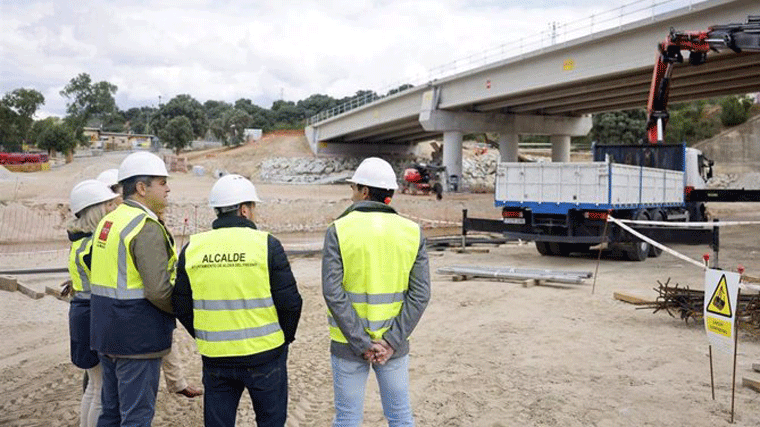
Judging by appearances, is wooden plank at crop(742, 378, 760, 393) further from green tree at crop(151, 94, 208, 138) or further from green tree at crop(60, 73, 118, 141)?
green tree at crop(151, 94, 208, 138)

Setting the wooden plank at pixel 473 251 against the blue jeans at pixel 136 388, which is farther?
the wooden plank at pixel 473 251

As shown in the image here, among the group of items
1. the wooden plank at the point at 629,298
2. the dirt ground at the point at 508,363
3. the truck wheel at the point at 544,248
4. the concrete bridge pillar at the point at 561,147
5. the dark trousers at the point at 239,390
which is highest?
the concrete bridge pillar at the point at 561,147

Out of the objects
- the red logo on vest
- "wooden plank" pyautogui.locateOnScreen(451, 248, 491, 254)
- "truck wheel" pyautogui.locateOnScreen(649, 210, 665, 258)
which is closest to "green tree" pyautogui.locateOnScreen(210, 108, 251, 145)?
"wooden plank" pyautogui.locateOnScreen(451, 248, 491, 254)

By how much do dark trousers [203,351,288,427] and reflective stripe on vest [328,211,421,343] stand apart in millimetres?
464

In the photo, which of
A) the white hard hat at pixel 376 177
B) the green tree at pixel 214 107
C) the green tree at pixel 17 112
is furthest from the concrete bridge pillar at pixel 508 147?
the green tree at pixel 214 107

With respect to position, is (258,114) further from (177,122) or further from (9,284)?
(9,284)

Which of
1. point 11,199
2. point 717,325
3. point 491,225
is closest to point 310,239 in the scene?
point 491,225

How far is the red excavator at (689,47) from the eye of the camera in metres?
16.3

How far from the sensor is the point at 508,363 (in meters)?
7.02

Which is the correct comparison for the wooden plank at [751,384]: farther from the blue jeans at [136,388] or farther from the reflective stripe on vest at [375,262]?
the blue jeans at [136,388]

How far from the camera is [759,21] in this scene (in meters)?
16.7

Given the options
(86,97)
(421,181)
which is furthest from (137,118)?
(421,181)

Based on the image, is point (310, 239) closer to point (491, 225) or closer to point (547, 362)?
point (491, 225)

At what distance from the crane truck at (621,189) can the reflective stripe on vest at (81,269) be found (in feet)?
31.8
